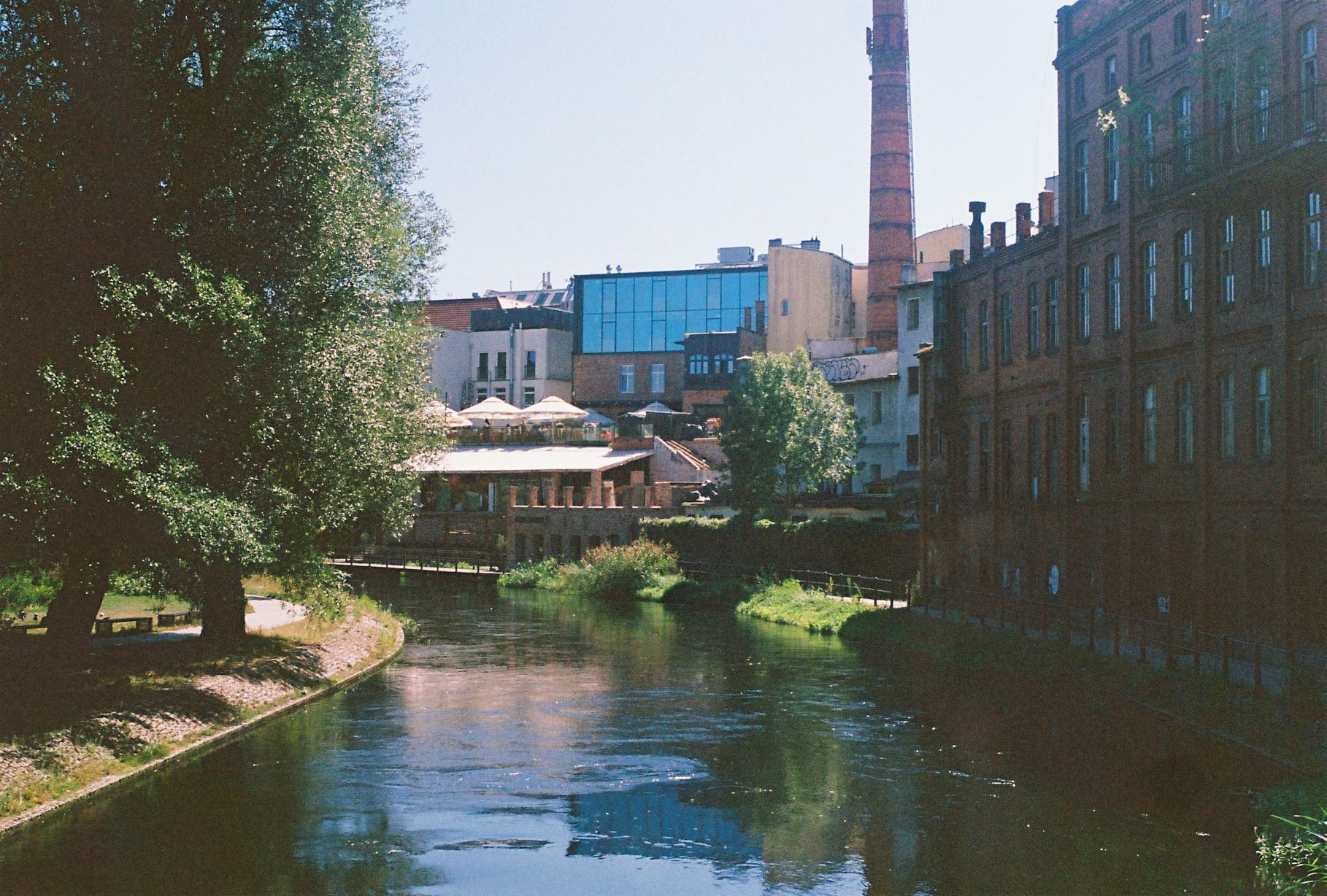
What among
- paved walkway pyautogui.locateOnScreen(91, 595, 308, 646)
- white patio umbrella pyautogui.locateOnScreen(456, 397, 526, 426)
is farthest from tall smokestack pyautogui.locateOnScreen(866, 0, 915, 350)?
paved walkway pyautogui.locateOnScreen(91, 595, 308, 646)

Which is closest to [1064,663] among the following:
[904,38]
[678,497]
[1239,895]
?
[1239,895]

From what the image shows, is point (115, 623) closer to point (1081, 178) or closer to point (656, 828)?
point (656, 828)

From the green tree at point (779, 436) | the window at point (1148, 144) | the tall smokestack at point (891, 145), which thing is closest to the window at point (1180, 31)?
the window at point (1148, 144)

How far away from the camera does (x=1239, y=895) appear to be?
1279 cm

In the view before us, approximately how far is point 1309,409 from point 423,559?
47247 mm

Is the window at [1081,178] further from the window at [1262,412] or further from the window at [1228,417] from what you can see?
the window at [1262,412]

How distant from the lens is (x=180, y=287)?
19188mm

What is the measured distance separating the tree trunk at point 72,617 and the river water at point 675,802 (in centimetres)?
300

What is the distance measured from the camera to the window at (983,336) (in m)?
38.6

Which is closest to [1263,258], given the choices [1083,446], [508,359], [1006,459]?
[1083,446]

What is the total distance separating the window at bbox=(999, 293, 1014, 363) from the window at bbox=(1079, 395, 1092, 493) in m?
4.26

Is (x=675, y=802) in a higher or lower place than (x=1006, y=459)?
lower

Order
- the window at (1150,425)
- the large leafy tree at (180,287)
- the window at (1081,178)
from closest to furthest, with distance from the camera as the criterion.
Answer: the large leafy tree at (180,287) < the window at (1150,425) < the window at (1081,178)

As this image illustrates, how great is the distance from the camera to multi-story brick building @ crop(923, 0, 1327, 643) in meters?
23.2
